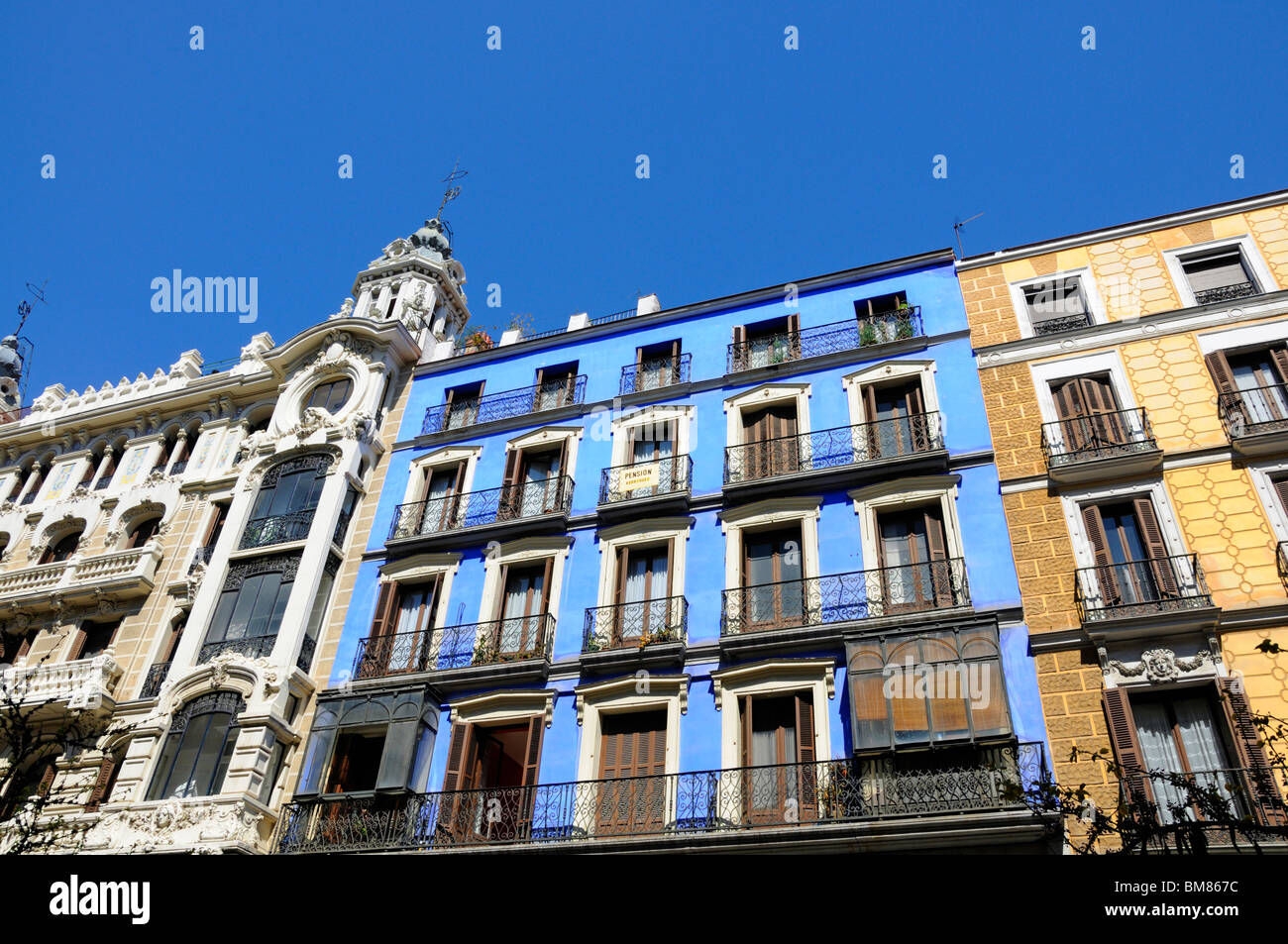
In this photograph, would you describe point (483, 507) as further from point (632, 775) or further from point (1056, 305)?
point (1056, 305)

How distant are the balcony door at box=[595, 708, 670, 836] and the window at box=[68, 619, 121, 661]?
1401 cm

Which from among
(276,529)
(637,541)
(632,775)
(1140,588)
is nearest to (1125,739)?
(1140,588)

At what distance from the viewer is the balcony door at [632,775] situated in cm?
1712

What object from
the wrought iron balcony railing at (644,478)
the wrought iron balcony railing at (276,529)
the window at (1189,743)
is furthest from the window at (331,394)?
the window at (1189,743)

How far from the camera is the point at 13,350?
40312mm

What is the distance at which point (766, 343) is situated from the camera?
24234mm

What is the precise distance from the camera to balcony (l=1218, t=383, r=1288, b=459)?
17734 mm

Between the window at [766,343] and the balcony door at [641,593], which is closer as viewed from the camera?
the balcony door at [641,593]

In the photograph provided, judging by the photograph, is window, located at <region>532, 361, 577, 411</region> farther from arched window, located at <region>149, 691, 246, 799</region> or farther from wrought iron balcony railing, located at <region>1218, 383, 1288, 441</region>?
wrought iron balcony railing, located at <region>1218, 383, 1288, 441</region>

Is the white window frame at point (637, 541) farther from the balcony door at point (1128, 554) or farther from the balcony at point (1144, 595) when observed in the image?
the balcony door at point (1128, 554)

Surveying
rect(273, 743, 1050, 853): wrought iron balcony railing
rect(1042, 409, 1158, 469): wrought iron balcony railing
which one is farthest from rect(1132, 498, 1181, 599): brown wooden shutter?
rect(273, 743, 1050, 853): wrought iron balcony railing

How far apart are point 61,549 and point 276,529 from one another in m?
8.73

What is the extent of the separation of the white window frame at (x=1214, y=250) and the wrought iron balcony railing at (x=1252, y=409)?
254cm
